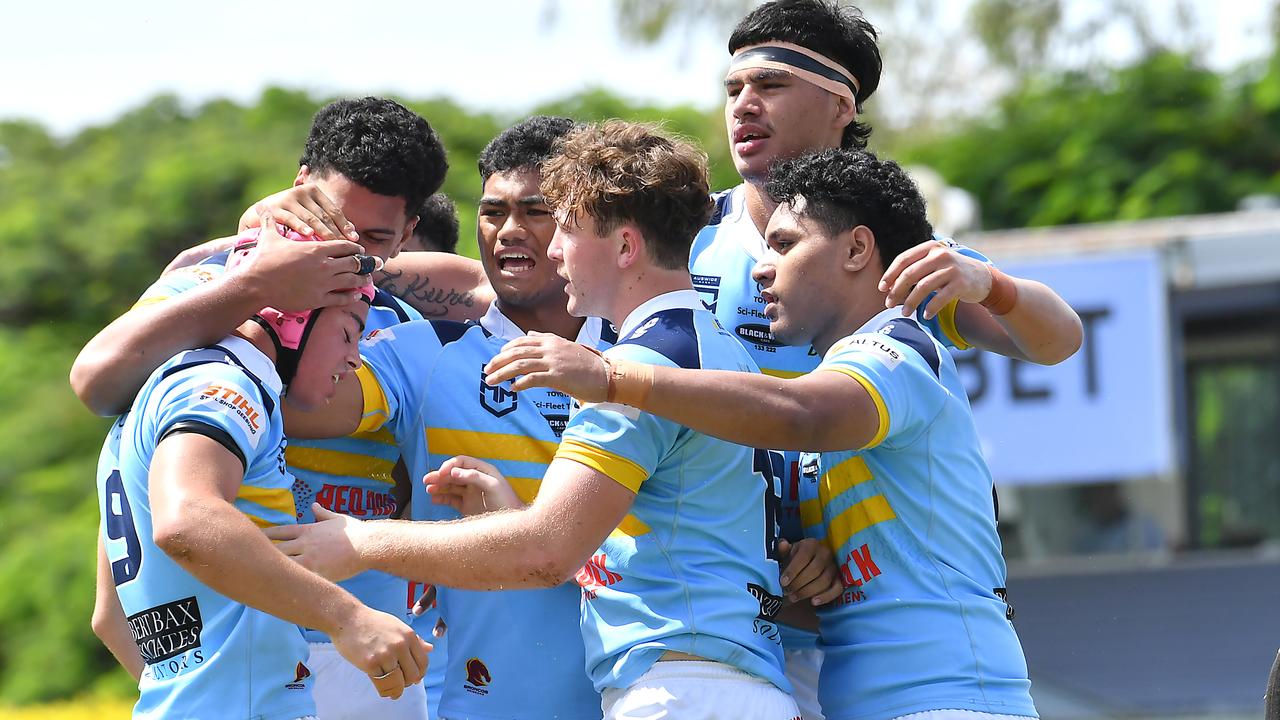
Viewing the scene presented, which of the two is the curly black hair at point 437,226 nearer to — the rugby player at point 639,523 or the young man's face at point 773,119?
the young man's face at point 773,119

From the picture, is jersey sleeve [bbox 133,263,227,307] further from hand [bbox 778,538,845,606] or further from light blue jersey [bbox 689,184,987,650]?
hand [bbox 778,538,845,606]

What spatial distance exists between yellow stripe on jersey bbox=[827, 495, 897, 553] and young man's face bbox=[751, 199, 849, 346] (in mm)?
488

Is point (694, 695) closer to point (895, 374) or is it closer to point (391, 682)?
point (391, 682)

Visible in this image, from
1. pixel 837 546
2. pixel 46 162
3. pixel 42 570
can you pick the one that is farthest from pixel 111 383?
pixel 46 162

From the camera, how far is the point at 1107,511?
15.6 m

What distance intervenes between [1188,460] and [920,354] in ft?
39.9

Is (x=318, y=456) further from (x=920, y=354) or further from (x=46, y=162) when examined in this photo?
(x=46, y=162)

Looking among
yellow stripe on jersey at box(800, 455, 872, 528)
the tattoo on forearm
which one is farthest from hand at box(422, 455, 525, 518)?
the tattoo on forearm

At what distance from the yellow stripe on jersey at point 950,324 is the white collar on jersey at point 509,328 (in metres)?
1.05

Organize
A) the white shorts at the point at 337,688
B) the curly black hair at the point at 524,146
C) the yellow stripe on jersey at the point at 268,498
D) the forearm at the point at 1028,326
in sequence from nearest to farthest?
1. the yellow stripe on jersey at the point at 268,498
2. the forearm at the point at 1028,326
3. the white shorts at the point at 337,688
4. the curly black hair at the point at 524,146

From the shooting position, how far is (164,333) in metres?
3.58

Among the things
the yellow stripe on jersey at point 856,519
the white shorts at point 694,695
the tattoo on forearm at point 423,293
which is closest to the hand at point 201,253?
the tattoo on forearm at point 423,293

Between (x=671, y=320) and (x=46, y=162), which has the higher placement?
(x=46, y=162)

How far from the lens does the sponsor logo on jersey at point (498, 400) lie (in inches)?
166
